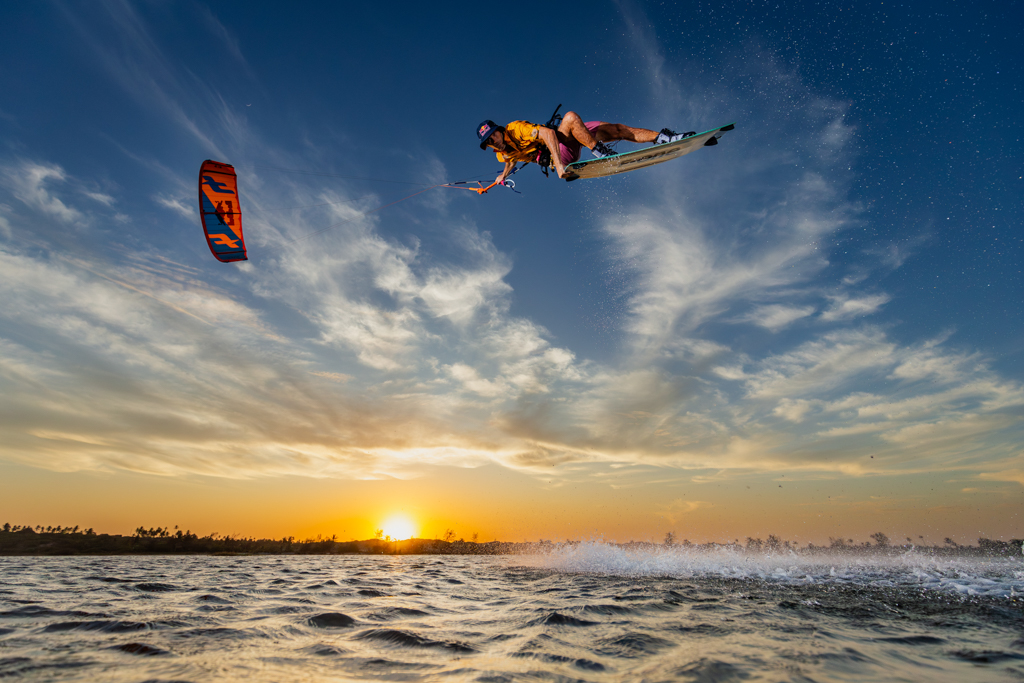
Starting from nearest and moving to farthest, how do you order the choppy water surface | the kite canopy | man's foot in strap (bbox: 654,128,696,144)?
the choppy water surface < man's foot in strap (bbox: 654,128,696,144) < the kite canopy

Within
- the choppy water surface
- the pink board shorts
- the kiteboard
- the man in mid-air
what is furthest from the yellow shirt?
the choppy water surface

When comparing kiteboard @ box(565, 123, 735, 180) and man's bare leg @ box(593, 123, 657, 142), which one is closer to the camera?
kiteboard @ box(565, 123, 735, 180)

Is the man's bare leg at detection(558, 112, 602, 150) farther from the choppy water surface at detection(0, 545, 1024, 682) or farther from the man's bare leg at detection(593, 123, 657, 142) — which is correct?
the choppy water surface at detection(0, 545, 1024, 682)

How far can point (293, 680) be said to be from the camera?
457 cm

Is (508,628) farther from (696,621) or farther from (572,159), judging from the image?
(572,159)

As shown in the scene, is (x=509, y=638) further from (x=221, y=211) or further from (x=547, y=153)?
(x=221, y=211)

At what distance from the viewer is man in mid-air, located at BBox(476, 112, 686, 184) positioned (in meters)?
12.2

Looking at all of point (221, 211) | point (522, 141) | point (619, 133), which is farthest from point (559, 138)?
point (221, 211)

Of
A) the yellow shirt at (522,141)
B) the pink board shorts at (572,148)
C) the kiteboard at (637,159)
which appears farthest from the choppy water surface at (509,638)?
the yellow shirt at (522,141)

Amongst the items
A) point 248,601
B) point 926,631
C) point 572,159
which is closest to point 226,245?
point 248,601

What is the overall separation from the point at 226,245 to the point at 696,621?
2089cm

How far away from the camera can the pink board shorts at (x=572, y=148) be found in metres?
12.5

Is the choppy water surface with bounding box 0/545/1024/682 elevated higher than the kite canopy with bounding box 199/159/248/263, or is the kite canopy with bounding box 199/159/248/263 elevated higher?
the kite canopy with bounding box 199/159/248/263

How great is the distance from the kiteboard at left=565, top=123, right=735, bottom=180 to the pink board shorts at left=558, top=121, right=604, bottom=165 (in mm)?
347
